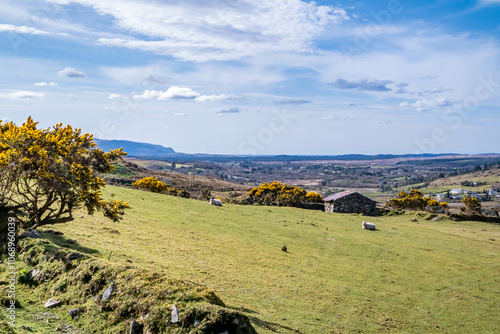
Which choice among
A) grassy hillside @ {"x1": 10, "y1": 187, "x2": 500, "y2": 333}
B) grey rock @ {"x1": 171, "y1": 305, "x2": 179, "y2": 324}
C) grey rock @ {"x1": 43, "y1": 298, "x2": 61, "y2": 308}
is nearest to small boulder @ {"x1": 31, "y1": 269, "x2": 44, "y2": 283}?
grey rock @ {"x1": 43, "y1": 298, "x2": 61, "y2": 308}

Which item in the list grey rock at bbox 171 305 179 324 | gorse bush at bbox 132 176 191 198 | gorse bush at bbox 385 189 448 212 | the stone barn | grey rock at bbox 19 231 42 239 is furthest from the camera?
gorse bush at bbox 385 189 448 212

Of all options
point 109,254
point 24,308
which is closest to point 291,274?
point 109,254

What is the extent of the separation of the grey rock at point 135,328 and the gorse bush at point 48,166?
7.11 m

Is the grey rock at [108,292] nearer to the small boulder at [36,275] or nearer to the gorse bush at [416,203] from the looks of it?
the small boulder at [36,275]

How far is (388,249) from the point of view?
89.9 feet

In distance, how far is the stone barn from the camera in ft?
175

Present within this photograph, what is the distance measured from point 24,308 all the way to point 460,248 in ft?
106

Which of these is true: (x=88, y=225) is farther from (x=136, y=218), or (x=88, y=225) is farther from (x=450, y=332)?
(x=450, y=332)

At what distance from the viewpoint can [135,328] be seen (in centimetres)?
836

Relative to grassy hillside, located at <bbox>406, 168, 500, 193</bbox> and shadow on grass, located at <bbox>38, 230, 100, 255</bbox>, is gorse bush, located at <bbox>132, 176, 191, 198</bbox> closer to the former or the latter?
shadow on grass, located at <bbox>38, 230, 100, 255</bbox>

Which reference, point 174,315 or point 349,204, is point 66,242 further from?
point 349,204

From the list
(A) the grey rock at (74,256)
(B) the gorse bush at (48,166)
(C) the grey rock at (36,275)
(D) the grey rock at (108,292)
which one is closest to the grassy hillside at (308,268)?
(B) the gorse bush at (48,166)

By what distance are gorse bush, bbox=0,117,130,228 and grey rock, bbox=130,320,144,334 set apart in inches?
280

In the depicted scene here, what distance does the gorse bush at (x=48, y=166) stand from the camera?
13180mm
